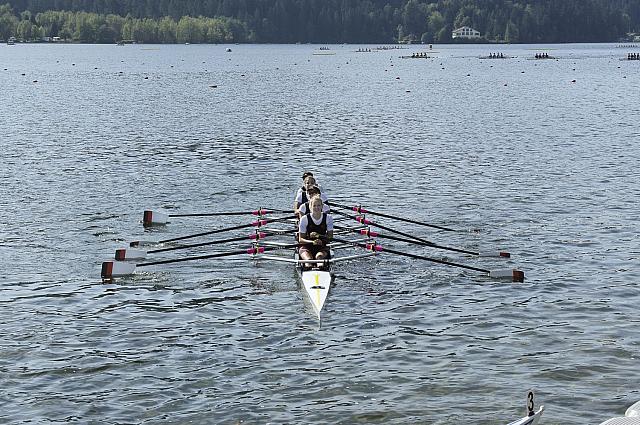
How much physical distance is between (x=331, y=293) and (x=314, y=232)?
245cm

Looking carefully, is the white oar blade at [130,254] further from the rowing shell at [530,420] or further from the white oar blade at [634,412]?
the white oar blade at [634,412]

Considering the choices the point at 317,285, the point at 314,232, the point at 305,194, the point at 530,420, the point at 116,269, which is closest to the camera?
the point at 530,420

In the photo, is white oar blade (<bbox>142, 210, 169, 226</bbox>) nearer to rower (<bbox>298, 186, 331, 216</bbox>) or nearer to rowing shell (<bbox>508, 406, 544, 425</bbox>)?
rower (<bbox>298, 186, 331, 216</bbox>)

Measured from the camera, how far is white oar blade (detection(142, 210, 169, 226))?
3406 centimetres

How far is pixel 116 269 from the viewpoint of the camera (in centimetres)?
2662

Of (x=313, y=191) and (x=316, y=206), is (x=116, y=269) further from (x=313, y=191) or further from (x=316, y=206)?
(x=313, y=191)

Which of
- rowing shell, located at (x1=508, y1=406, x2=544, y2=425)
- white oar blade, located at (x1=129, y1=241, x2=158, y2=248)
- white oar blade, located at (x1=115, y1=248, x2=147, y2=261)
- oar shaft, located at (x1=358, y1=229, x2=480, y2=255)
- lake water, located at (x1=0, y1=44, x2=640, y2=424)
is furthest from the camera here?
white oar blade, located at (x1=129, y1=241, x2=158, y2=248)

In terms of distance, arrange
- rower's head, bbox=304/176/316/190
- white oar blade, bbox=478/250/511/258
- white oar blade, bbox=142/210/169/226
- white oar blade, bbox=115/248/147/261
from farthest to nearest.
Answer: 1. white oar blade, bbox=142/210/169/226
2. rower's head, bbox=304/176/316/190
3. white oar blade, bbox=478/250/511/258
4. white oar blade, bbox=115/248/147/261

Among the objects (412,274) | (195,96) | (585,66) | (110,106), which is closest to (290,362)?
(412,274)

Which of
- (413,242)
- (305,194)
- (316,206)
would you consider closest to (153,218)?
(305,194)

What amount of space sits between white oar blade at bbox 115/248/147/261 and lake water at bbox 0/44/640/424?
0.73 m

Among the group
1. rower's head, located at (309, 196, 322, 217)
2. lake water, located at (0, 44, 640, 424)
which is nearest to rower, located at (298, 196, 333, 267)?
rower's head, located at (309, 196, 322, 217)

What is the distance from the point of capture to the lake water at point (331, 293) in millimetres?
19016

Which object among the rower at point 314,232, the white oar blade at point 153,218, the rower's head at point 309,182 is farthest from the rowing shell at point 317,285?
the white oar blade at point 153,218
